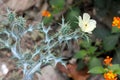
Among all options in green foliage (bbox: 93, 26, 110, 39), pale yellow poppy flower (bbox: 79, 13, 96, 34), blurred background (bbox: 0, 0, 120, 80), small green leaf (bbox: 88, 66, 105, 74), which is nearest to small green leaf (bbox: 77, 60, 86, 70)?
blurred background (bbox: 0, 0, 120, 80)

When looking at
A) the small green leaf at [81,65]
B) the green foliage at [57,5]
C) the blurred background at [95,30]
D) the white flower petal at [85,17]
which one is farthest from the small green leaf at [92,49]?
the white flower petal at [85,17]

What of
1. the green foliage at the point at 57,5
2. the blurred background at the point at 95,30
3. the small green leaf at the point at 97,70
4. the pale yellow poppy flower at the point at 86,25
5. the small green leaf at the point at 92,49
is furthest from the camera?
the green foliage at the point at 57,5

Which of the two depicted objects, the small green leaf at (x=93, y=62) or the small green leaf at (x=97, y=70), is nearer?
the small green leaf at (x=97, y=70)

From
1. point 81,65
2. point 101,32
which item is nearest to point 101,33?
point 101,32

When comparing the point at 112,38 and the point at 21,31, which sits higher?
the point at 21,31

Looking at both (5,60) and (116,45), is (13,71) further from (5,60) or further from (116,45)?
(116,45)

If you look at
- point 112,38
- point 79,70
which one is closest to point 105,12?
point 112,38

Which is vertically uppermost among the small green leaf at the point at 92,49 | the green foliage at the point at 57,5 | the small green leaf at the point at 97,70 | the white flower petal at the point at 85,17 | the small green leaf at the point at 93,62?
the green foliage at the point at 57,5

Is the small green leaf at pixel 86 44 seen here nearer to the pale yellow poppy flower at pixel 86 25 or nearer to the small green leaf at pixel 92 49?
the small green leaf at pixel 92 49

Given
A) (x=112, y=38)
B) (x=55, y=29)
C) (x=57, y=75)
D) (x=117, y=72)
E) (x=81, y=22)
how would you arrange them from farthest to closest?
(x=55, y=29) < (x=57, y=75) < (x=112, y=38) < (x=117, y=72) < (x=81, y=22)

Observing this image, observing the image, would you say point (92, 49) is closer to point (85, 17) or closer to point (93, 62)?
point (93, 62)

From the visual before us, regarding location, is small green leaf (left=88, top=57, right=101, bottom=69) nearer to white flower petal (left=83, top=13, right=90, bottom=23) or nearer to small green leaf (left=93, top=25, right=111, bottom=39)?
small green leaf (left=93, top=25, right=111, bottom=39)
